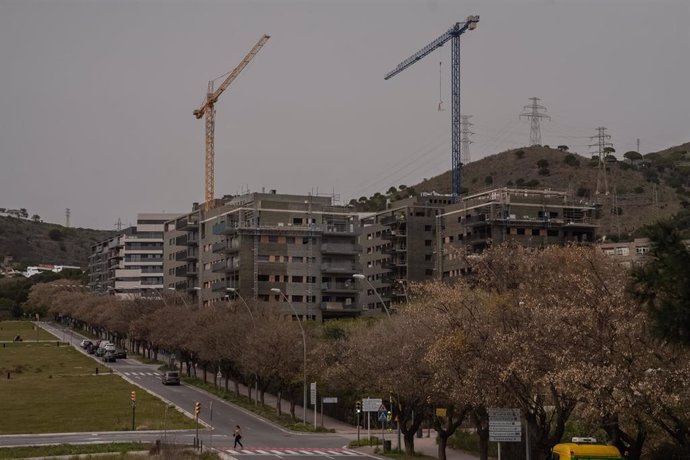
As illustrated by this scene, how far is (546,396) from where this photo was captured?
4469cm

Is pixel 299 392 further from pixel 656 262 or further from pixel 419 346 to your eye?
pixel 656 262

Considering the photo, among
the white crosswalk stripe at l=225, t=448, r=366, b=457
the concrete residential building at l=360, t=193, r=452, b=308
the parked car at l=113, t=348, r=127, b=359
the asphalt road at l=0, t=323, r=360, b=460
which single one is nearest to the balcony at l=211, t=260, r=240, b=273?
the parked car at l=113, t=348, r=127, b=359

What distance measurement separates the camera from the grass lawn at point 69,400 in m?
79.8

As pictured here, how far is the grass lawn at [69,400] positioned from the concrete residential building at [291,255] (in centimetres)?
2217

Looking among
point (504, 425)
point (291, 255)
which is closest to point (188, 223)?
point (291, 255)

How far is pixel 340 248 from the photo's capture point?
14362 centimetres

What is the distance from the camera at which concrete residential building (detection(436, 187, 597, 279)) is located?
138 meters

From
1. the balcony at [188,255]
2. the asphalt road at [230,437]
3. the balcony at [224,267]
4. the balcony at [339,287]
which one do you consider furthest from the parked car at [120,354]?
the asphalt road at [230,437]

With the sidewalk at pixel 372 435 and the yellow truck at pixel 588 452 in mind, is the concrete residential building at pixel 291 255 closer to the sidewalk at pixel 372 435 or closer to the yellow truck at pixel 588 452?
the sidewalk at pixel 372 435

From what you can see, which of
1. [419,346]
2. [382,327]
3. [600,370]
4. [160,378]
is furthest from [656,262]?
[160,378]

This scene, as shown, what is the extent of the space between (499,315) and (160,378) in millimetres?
80033

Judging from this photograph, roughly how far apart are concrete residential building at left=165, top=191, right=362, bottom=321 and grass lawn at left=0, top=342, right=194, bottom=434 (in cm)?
2217

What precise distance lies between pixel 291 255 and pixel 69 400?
165ft

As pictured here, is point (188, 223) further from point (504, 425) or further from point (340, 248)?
point (504, 425)
